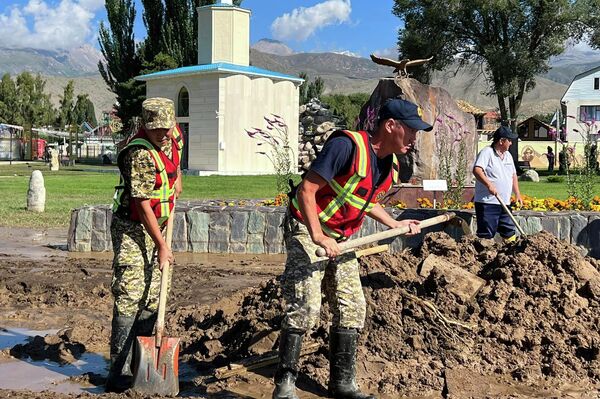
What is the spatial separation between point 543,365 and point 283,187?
23.6 ft

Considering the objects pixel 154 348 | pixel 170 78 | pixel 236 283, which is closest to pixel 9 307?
pixel 236 283

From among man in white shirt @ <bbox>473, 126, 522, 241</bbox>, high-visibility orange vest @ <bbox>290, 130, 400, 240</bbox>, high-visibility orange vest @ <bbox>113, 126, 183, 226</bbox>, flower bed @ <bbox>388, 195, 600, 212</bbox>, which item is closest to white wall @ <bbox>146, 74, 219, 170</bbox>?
flower bed @ <bbox>388, 195, 600, 212</bbox>

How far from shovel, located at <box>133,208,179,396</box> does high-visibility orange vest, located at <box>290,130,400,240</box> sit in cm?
101

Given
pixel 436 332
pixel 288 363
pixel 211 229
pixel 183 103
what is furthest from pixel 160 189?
pixel 183 103

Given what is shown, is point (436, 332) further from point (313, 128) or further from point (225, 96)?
point (313, 128)

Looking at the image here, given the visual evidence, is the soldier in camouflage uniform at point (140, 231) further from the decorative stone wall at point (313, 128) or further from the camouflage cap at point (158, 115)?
the decorative stone wall at point (313, 128)

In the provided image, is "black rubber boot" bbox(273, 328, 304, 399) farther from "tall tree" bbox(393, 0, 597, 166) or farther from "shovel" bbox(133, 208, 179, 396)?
"tall tree" bbox(393, 0, 597, 166)

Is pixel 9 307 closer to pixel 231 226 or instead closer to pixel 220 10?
pixel 231 226

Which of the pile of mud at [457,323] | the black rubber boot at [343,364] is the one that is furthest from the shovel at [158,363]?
the black rubber boot at [343,364]

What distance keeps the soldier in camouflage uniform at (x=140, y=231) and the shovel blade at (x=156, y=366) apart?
0.18 metres

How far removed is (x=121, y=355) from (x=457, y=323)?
7.25ft

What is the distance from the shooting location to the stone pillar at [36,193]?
1534 centimetres

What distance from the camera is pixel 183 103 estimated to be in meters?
37.5

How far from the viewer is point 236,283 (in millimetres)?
8633
